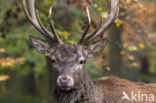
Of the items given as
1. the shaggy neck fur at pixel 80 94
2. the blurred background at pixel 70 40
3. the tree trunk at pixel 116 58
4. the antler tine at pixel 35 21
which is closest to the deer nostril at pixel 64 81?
the shaggy neck fur at pixel 80 94

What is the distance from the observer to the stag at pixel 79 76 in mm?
5227

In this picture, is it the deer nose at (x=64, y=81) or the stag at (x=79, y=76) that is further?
the stag at (x=79, y=76)

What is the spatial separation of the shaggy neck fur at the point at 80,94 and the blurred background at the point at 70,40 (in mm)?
1578

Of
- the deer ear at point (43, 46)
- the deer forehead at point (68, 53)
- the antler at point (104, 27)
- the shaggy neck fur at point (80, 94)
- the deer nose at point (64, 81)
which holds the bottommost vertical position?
the shaggy neck fur at point (80, 94)

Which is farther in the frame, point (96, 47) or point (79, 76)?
point (96, 47)

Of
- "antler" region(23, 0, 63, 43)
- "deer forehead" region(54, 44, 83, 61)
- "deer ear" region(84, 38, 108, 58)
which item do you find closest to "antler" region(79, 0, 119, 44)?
"deer ear" region(84, 38, 108, 58)

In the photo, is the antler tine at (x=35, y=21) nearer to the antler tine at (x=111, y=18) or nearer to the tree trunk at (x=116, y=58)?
the antler tine at (x=111, y=18)

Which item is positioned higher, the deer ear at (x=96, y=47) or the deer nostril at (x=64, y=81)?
the deer ear at (x=96, y=47)

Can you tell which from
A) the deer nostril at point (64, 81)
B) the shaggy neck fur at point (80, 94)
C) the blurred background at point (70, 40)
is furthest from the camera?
the blurred background at point (70, 40)

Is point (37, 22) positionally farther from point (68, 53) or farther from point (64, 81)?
point (64, 81)

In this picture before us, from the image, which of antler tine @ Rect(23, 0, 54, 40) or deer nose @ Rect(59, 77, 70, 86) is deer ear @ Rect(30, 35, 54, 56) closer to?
antler tine @ Rect(23, 0, 54, 40)

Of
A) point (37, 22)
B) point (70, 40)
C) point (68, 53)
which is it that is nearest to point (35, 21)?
point (37, 22)

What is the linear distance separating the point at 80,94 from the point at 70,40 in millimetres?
2254

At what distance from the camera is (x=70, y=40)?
739 cm
